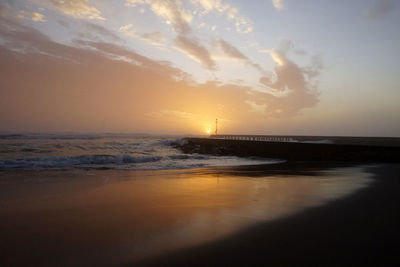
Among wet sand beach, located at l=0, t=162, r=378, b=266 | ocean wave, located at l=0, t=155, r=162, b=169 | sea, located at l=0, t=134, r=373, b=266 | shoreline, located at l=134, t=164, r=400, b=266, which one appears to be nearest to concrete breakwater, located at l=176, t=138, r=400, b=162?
sea, located at l=0, t=134, r=373, b=266

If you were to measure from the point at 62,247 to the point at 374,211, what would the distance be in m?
4.96

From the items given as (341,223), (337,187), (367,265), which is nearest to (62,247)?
(367,265)

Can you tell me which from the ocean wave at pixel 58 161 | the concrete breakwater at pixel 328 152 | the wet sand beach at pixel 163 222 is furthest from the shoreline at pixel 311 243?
the concrete breakwater at pixel 328 152

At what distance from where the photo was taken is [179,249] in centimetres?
280

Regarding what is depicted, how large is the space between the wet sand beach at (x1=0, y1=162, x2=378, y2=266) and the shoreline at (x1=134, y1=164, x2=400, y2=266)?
0.8 inches

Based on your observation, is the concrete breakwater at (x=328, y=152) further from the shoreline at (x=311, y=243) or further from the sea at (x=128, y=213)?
the shoreline at (x=311, y=243)

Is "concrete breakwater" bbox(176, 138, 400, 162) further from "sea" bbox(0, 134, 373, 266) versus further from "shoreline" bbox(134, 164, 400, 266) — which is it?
"shoreline" bbox(134, 164, 400, 266)

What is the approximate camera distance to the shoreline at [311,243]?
252 centimetres

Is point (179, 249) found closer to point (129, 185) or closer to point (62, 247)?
point (62, 247)

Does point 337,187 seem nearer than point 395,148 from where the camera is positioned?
Yes

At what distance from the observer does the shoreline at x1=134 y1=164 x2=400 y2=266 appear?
8.25 ft

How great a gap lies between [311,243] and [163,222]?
2.12m

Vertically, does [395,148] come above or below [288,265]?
above

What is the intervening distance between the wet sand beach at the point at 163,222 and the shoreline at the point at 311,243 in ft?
0.06
